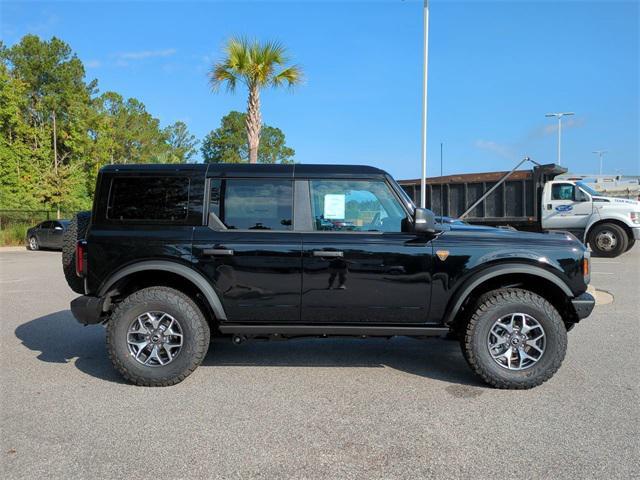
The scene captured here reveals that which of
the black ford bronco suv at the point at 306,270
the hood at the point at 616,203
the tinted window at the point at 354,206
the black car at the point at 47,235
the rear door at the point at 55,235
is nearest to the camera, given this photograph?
the black ford bronco suv at the point at 306,270

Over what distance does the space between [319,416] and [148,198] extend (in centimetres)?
246

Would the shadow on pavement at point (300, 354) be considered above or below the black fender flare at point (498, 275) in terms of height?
below

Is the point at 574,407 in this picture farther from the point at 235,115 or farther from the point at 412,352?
the point at 235,115

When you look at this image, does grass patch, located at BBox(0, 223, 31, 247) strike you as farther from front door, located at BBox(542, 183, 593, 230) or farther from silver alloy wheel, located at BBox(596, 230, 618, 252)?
silver alloy wheel, located at BBox(596, 230, 618, 252)

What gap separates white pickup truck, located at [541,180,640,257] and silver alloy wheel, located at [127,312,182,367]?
1341cm

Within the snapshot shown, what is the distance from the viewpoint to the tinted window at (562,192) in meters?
14.9

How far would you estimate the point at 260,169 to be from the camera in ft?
14.9

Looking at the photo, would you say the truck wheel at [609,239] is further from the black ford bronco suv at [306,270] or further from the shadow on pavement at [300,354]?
the black ford bronco suv at [306,270]

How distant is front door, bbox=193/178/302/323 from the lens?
4.31 metres

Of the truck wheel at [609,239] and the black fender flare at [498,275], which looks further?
the truck wheel at [609,239]

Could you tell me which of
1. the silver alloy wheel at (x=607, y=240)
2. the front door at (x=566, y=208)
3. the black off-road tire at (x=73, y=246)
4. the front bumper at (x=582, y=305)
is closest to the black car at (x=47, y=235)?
the black off-road tire at (x=73, y=246)

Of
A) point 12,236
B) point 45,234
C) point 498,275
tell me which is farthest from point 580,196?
point 12,236

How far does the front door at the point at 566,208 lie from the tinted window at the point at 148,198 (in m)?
13.2

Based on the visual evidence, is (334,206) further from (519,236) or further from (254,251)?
(519,236)
